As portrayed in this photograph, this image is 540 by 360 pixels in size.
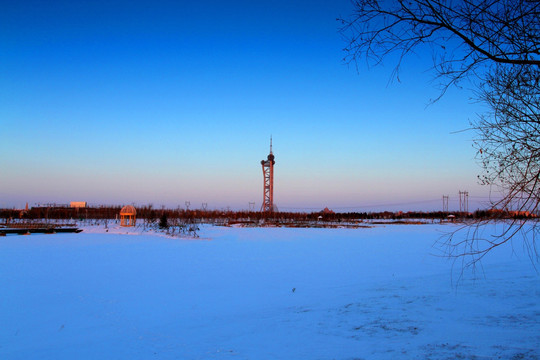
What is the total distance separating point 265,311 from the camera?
5.73 meters

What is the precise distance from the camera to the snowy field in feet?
13.4

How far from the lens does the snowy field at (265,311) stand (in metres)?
4.09

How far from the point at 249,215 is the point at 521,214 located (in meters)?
47.7

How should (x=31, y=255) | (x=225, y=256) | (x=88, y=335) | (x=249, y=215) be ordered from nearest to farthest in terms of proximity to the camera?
1. (x=88, y=335)
2. (x=31, y=255)
3. (x=225, y=256)
4. (x=249, y=215)

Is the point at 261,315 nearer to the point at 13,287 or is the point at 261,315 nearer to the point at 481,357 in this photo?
the point at 481,357

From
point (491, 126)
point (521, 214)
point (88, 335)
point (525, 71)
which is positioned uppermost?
point (525, 71)

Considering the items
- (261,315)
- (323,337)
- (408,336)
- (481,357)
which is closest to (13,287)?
(261,315)

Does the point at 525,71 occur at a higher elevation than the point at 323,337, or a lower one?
higher

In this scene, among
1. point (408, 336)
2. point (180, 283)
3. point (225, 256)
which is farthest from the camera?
point (225, 256)

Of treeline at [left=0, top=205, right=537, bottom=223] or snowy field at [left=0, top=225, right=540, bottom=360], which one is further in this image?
treeline at [left=0, top=205, right=537, bottom=223]

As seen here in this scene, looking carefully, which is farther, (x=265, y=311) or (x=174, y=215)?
(x=174, y=215)

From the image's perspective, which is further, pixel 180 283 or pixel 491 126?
pixel 180 283

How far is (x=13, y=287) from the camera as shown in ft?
22.7

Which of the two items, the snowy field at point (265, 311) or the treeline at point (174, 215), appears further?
the treeline at point (174, 215)
